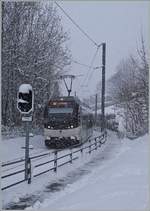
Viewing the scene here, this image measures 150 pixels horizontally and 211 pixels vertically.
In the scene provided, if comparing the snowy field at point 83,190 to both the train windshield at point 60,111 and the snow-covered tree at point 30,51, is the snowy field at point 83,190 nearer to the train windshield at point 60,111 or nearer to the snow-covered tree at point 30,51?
the train windshield at point 60,111

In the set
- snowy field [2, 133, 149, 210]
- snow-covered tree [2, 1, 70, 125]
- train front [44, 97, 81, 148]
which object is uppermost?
snow-covered tree [2, 1, 70, 125]

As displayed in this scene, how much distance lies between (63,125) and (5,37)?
849cm

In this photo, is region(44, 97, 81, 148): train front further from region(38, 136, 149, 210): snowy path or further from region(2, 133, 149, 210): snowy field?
region(38, 136, 149, 210): snowy path

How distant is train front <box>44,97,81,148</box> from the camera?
3459 cm

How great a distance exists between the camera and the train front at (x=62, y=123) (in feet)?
113

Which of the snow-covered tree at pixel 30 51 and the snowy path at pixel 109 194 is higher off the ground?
A: the snow-covered tree at pixel 30 51

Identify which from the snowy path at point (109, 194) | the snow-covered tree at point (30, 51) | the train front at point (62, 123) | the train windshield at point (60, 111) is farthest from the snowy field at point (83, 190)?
the snow-covered tree at point (30, 51)

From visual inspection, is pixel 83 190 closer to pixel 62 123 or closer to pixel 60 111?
pixel 62 123

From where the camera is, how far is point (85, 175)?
1881 centimetres

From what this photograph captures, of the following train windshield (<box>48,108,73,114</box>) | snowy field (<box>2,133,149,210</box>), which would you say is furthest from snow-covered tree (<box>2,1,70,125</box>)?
snowy field (<box>2,133,149,210</box>)

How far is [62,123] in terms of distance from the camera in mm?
34875

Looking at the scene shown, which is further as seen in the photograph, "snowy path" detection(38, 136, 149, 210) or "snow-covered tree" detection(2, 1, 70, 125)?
"snow-covered tree" detection(2, 1, 70, 125)

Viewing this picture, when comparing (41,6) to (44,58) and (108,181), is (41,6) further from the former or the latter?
(108,181)

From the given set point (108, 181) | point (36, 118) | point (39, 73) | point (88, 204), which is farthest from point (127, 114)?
point (88, 204)
